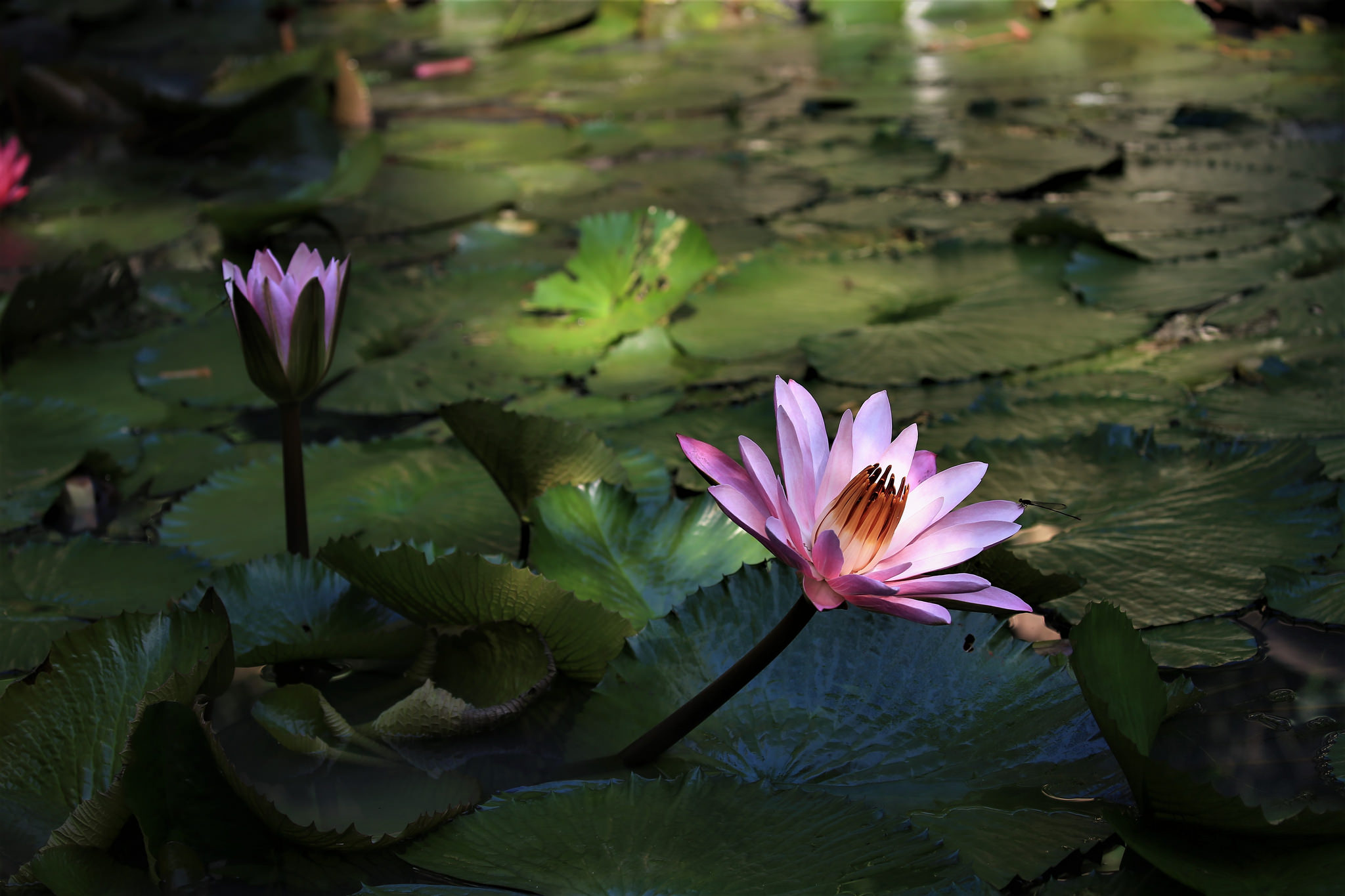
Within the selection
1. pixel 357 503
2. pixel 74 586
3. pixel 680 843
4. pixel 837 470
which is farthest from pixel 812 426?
pixel 74 586

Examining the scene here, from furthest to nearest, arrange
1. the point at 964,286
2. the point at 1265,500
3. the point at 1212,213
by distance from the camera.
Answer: the point at 1212,213 < the point at 964,286 < the point at 1265,500

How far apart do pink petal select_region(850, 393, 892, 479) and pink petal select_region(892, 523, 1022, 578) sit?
68mm

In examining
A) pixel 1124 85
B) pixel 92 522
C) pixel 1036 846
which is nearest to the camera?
pixel 1036 846

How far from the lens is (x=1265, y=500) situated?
2.95ft

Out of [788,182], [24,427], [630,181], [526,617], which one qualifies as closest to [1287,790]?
[526,617]

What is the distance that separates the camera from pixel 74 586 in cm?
92

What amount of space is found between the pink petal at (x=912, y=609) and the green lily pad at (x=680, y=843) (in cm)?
16

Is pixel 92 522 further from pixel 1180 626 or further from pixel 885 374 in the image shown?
pixel 1180 626

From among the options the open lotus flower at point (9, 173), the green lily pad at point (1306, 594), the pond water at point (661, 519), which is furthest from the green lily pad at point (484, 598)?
the open lotus flower at point (9, 173)

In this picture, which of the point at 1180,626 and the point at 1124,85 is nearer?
the point at 1180,626

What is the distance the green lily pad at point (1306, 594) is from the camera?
80 centimetres

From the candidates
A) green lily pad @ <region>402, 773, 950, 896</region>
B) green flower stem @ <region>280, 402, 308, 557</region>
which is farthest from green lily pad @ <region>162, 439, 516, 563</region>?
green lily pad @ <region>402, 773, 950, 896</region>

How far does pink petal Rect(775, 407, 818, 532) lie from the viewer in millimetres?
557

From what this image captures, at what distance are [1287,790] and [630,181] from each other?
68.8 inches
